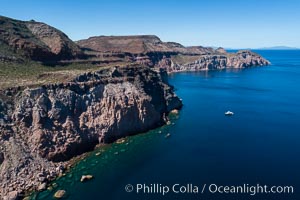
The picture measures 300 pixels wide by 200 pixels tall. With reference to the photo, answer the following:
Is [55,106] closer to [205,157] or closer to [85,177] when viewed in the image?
[85,177]

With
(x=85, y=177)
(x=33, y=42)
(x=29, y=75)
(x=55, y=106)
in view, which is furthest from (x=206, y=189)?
(x=33, y=42)

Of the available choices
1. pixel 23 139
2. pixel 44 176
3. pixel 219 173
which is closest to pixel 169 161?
pixel 219 173

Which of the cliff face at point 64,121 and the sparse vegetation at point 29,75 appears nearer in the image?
the cliff face at point 64,121

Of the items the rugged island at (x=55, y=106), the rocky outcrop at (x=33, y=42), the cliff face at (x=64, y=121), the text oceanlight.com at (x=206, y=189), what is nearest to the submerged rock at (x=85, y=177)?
the rugged island at (x=55, y=106)

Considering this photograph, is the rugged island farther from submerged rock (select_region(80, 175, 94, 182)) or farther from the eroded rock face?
submerged rock (select_region(80, 175, 94, 182))

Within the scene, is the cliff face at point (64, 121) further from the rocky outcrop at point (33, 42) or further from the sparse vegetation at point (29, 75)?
the rocky outcrop at point (33, 42)

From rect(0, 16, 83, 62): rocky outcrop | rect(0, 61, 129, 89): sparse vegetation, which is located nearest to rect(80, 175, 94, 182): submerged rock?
rect(0, 61, 129, 89): sparse vegetation

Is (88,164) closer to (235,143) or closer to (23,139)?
(23,139)
